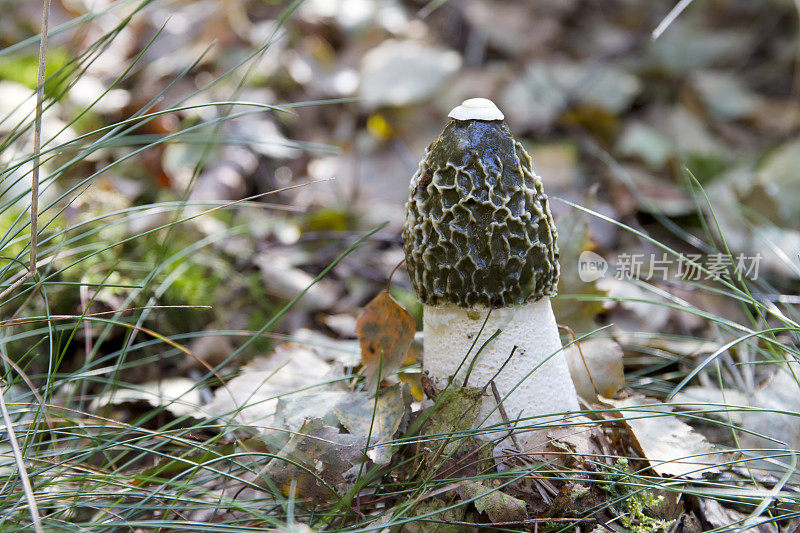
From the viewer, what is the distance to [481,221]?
2344 millimetres

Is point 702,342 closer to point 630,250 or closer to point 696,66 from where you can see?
point 630,250

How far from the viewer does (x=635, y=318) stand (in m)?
4.07

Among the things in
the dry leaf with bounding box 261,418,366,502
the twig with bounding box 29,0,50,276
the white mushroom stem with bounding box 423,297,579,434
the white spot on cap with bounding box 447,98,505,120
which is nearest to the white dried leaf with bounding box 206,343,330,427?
the dry leaf with bounding box 261,418,366,502

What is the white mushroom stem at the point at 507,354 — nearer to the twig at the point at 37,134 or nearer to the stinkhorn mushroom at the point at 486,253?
the stinkhorn mushroom at the point at 486,253

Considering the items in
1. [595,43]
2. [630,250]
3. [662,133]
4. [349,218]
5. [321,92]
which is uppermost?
[595,43]

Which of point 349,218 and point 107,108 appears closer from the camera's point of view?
point 349,218

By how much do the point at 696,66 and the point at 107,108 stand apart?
630cm

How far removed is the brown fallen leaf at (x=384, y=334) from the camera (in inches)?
107

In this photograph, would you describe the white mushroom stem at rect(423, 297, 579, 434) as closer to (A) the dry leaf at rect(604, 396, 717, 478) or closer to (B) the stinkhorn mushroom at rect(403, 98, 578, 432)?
(B) the stinkhorn mushroom at rect(403, 98, 578, 432)

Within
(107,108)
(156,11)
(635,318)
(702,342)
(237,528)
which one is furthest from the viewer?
(156,11)

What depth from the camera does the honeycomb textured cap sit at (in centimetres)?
233

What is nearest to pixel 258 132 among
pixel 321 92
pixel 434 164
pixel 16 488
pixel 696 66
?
pixel 321 92

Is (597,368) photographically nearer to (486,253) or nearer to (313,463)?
(486,253)

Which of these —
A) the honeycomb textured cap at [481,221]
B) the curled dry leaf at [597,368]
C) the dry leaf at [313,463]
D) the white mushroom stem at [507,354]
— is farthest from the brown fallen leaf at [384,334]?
the curled dry leaf at [597,368]
